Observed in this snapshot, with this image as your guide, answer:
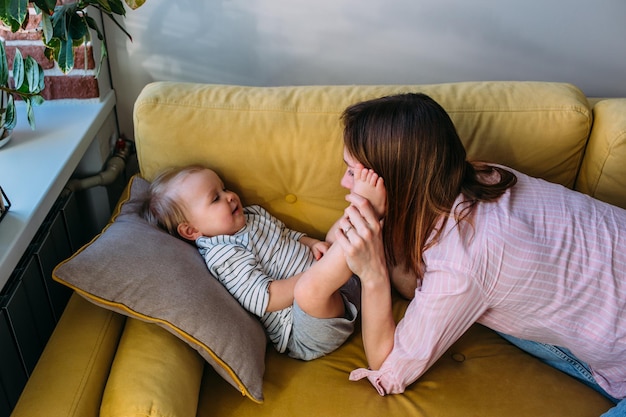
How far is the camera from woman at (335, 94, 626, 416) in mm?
1138

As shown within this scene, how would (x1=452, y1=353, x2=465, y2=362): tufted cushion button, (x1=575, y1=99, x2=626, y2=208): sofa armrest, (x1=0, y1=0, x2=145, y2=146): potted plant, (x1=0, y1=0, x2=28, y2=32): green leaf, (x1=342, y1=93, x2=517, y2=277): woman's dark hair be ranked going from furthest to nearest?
(x1=575, y1=99, x2=626, y2=208): sofa armrest
(x1=452, y1=353, x2=465, y2=362): tufted cushion button
(x1=0, y1=0, x2=145, y2=146): potted plant
(x1=342, y1=93, x2=517, y2=277): woman's dark hair
(x1=0, y1=0, x2=28, y2=32): green leaf

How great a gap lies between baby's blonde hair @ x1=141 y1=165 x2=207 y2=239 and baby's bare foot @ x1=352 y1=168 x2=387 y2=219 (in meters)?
0.50

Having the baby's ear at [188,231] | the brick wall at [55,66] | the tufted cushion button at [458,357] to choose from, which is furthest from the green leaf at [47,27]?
the tufted cushion button at [458,357]

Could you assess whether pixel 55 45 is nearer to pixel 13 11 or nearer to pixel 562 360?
pixel 13 11

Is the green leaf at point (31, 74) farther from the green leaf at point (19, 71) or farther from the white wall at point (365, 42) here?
the white wall at point (365, 42)

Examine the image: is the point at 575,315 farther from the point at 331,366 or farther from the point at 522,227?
the point at 331,366

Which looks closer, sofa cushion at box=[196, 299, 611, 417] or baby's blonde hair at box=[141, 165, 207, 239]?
sofa cushion at box=[196, 299, 611, 417]

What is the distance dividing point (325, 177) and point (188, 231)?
0.41 meters

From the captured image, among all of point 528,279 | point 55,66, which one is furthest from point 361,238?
→ point 55,66

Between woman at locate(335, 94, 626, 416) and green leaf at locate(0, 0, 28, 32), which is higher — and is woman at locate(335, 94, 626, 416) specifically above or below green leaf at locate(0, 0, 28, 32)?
below

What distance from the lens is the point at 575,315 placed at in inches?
46.8

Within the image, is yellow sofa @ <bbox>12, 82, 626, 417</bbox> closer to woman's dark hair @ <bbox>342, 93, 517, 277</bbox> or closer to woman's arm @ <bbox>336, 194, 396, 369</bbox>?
woman's arm @ <bbox>336, 194, 396, 369</bbox>

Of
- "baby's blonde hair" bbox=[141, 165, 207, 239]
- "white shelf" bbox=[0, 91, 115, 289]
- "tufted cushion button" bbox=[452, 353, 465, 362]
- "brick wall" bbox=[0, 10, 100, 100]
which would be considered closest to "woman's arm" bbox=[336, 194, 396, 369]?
"tufted cushion button" bbox=[452, 353, 465, 362]

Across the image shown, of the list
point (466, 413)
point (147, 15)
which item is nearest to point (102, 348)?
point (466, 413)
